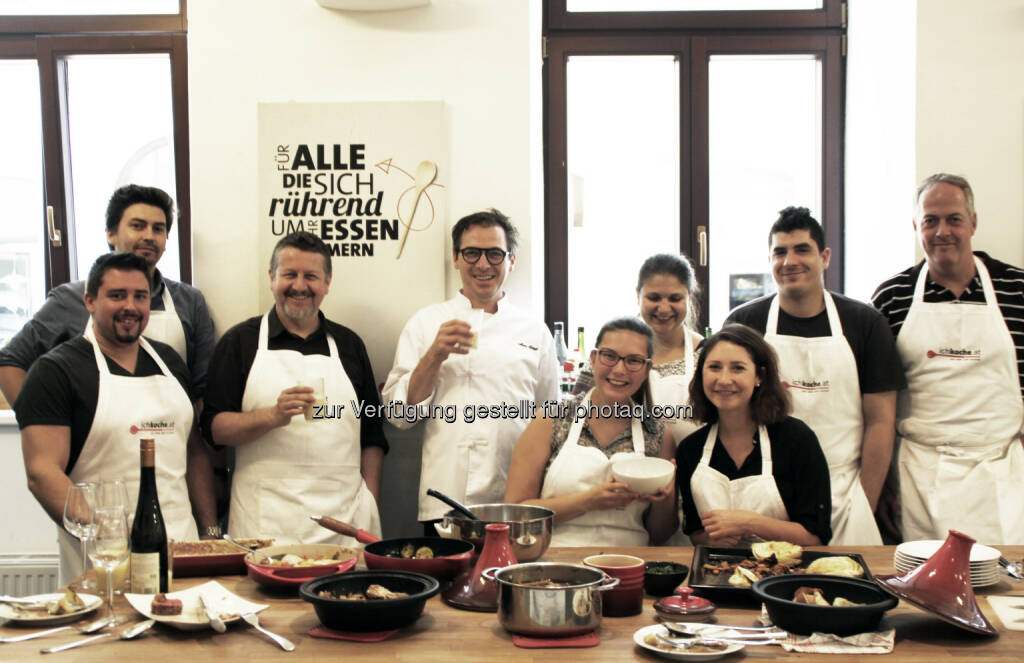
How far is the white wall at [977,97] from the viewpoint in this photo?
3.50 metres

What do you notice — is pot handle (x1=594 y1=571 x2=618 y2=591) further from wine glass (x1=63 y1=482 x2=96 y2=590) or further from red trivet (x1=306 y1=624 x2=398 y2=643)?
wine glass (x1=63 y1=482 x2=96 y2=590)

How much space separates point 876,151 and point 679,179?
2.77ft

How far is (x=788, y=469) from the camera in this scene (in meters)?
2.48

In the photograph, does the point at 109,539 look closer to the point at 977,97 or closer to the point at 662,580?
the point at 662,580

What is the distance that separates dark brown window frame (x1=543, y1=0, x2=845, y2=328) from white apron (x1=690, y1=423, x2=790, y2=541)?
1.58 m

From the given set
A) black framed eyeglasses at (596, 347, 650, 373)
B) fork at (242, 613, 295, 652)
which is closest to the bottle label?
fork at (242, 613, 295, 652)

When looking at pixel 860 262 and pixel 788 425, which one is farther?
pixel 860 262

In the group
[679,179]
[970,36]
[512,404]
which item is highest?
[970,36]

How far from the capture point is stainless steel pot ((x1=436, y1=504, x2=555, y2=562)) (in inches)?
76.1

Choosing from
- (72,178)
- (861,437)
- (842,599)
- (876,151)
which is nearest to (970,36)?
(876,151)

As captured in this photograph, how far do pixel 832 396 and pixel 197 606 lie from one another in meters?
2.15

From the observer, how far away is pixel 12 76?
4000mm

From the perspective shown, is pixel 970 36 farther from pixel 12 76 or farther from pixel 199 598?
pixel 12 76

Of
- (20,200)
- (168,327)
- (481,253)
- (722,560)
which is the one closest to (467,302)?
(481,253)
